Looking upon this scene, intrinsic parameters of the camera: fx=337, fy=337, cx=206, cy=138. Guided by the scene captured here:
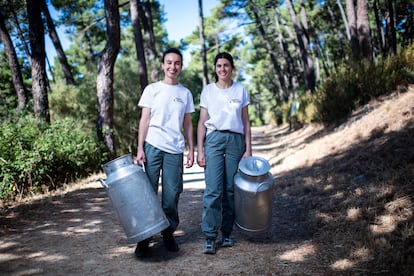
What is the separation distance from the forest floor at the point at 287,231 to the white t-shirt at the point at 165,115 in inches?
42.8

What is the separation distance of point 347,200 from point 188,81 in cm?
1579

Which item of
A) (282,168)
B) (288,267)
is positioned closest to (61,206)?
(288,267)

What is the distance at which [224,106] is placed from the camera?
338 centimetres

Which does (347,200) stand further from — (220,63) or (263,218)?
(220,63)

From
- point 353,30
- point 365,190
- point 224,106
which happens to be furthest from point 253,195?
point 353,30

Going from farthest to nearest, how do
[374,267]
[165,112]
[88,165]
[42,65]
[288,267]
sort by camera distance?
[42,65]
[88,165]
[165,112]
[288,267]
[374,267]

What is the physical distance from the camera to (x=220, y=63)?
340 centimetres

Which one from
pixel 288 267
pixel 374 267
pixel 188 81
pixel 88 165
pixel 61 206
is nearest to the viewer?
pixel 374 267

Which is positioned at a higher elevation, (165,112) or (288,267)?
(165,112)

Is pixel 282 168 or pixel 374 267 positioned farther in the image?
pixel 282 168

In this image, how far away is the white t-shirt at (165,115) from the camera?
3.19 meters

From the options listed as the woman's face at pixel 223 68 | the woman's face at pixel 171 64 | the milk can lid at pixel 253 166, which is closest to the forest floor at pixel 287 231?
the milk can lid at pixel 253 166

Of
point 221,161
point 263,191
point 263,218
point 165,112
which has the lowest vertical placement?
point 263,218

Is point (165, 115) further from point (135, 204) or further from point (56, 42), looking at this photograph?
point (56, 42)
